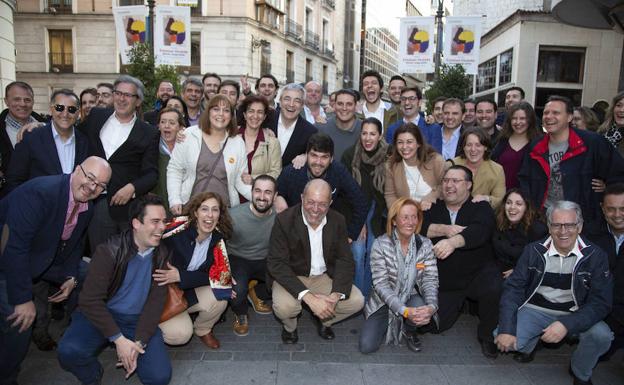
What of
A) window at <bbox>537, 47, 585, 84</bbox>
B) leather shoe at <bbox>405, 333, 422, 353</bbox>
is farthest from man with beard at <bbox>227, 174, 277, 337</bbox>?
window at <bbox>537, 47, 585, 84</bbox>

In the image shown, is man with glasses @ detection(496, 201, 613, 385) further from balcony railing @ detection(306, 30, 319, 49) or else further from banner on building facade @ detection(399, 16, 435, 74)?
balcony railing @ detection(306, 30, 319, 49)

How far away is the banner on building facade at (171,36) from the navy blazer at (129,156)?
6.15 metres

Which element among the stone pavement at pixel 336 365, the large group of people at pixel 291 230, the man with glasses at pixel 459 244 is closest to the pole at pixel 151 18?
the large group of people at pixel 291 230

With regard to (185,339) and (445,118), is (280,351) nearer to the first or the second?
(185,339)

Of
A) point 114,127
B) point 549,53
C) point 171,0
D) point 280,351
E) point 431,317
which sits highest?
point 171,0

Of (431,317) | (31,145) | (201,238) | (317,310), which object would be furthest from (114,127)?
(431,317)

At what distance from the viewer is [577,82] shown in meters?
18.2

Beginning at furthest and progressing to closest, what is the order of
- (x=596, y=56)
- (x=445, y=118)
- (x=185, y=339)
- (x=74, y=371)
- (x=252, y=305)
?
(x=596, y=56) < (x=445, y=118) < (x=252, y=305) < (x=185, y=339) < (x=74, y=371)

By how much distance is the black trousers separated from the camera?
438 cm

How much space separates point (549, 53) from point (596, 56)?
1.68 meters

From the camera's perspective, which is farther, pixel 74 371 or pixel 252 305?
pixel 252 305

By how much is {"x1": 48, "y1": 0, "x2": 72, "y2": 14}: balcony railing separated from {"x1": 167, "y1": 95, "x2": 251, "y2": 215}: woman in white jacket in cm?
2739

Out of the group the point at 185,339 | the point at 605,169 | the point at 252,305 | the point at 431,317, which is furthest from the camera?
the point at 252,305

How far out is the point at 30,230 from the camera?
347 centimetres
